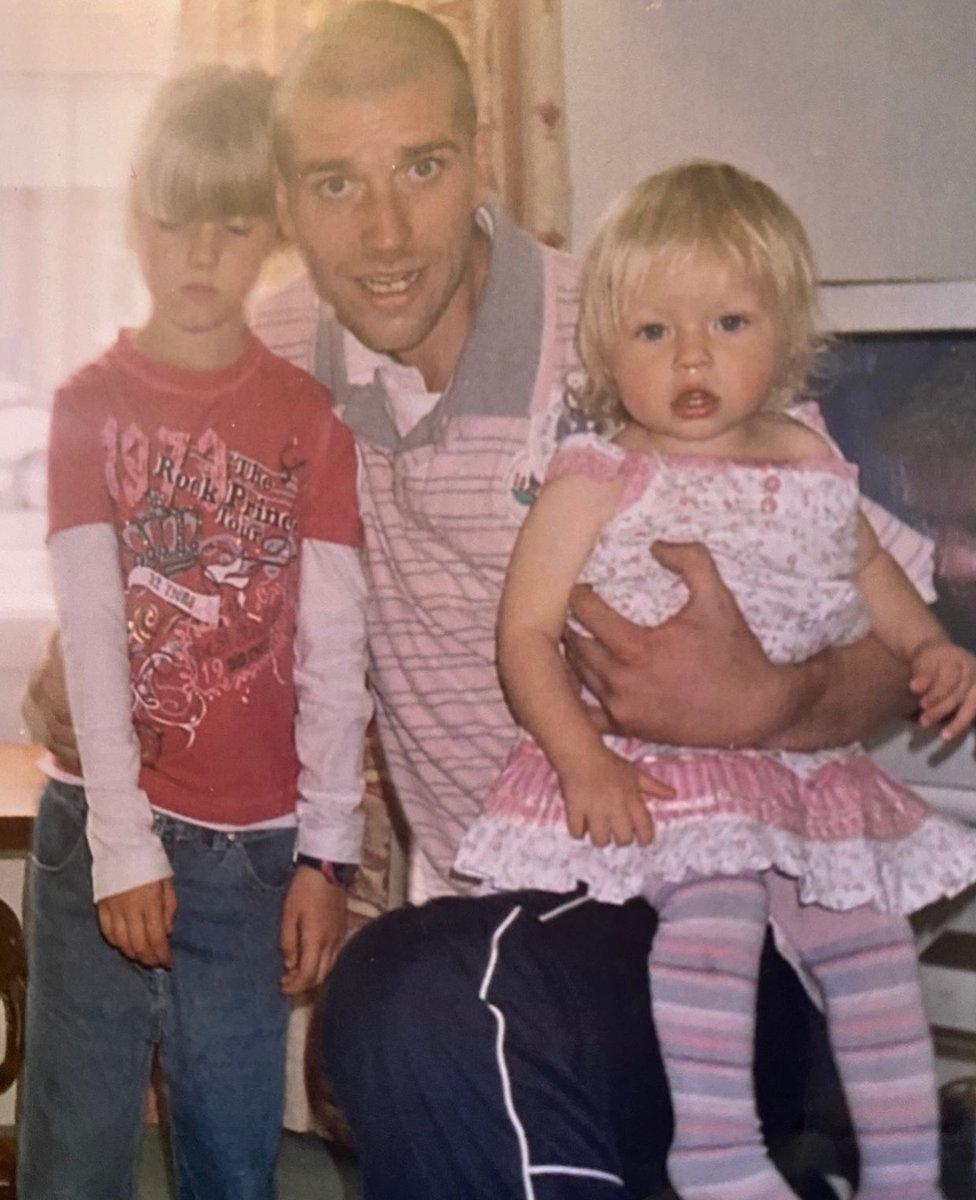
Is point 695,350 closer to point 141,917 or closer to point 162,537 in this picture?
point 162,537

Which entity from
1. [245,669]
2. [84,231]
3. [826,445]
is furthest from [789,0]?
[245,669]

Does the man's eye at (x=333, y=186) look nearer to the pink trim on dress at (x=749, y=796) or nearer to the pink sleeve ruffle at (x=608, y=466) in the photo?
the pink sleeve ruffle at (x=608, y=466)

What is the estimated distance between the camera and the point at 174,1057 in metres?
1.21

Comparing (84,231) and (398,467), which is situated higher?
(84,231)

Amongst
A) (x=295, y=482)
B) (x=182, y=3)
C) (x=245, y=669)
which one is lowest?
(x=245, y=669)

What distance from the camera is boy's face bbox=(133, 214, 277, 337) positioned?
1.18 m

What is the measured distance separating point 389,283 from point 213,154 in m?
0.17

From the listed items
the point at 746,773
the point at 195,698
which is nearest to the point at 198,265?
the point at 195,698

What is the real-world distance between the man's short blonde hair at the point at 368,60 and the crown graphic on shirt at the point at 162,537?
27 centimetres

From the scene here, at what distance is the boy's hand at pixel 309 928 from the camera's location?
46.7 inches

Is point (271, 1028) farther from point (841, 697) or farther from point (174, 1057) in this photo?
point (841, 697)

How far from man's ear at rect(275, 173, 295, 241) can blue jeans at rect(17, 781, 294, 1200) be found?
0.47 meters

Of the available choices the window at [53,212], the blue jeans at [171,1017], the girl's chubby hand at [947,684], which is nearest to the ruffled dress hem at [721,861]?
the girl's chubby hand at [947,684]

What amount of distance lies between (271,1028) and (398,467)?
1.53 feet
